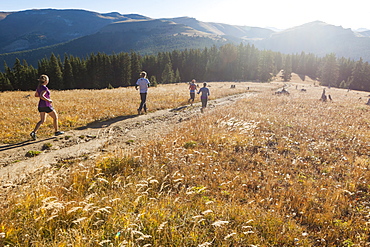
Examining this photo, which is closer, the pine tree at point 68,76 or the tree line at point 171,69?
the tree line at point 171,69

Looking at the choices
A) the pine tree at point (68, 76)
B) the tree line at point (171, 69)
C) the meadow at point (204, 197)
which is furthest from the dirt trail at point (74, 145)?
the pine tree at point (68, 76)

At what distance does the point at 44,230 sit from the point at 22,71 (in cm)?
10250

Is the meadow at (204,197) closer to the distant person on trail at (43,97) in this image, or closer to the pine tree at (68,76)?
the distant person on trail at (43,97)

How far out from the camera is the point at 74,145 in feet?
33.1

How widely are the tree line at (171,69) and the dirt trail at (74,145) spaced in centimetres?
7771

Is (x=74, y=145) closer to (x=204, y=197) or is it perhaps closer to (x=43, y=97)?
(x=43, y=97)

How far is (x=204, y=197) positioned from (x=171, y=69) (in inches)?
4245

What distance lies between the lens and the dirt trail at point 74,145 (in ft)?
22.8

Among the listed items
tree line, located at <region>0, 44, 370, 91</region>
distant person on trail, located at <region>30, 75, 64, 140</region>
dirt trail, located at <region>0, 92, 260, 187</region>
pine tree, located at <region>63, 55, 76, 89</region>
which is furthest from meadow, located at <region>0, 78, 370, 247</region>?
pine tree, located at <region>63, 55, 76, 89</region>

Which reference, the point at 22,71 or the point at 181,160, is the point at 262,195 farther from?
the point at 22,71

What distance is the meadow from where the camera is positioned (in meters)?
3.88

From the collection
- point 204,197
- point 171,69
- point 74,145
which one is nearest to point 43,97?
point 74,145

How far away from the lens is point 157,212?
4.29 meters

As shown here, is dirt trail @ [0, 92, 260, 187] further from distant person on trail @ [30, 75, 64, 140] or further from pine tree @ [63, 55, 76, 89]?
pine tree @ [63, 55, 76, 89]
